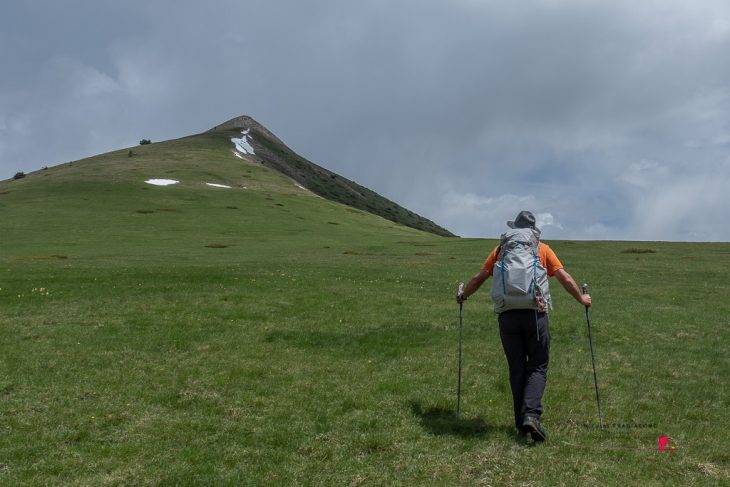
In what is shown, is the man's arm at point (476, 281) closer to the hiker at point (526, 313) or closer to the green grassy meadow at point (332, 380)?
the hiker at point (526, 313)

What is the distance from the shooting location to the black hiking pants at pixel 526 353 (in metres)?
10.0

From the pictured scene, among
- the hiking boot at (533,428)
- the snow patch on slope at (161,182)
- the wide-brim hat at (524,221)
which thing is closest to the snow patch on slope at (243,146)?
the snow patch on slope at (161,182)

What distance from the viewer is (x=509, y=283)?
9.88 m

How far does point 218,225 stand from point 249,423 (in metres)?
65.0

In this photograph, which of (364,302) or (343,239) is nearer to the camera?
(364,302)

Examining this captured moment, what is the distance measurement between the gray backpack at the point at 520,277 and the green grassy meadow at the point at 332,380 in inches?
104

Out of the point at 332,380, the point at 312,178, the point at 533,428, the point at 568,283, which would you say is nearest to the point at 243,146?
the point at 312,178

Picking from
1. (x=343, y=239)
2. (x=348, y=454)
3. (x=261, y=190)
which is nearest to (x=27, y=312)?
(x=348, y=454)

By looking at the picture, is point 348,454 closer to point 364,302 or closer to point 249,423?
point 249,423

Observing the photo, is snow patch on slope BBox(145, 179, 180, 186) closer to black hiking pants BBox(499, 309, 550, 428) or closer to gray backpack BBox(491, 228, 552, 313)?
gray backpack BBox(491, 228, 552, 313)

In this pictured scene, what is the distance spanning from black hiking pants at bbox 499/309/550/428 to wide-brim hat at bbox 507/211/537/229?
1.80 m

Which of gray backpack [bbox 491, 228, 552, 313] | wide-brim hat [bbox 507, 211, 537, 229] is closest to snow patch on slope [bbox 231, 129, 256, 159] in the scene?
wide-brim hat [bbox 507, 211, 537, 229]

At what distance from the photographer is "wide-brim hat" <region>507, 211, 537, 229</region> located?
10766 mm

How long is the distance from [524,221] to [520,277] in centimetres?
150
